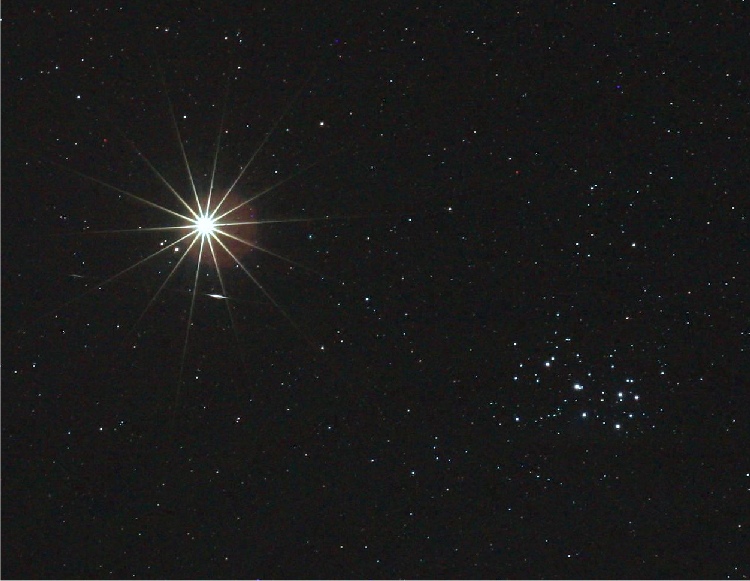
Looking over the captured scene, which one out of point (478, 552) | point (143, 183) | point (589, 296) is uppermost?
point (143, 183)

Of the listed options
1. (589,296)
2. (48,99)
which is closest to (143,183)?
(48,99)

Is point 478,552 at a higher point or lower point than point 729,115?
lower

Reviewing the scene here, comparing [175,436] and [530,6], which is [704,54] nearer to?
[530,6]

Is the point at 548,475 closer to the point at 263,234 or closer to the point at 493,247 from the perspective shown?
the point at 493,247

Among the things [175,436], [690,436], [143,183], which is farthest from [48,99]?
[690,436]
